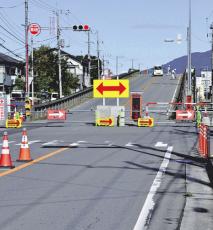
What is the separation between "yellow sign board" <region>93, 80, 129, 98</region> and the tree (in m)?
58.1

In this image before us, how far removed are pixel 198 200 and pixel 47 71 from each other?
9262 centimetres

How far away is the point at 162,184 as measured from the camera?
11273 mm

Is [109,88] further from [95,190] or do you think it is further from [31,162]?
[95,190]

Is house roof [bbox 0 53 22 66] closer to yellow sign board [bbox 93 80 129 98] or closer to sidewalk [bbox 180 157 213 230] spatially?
yellow sign board [bbox 93 80 129 98]

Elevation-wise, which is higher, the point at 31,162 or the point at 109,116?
the point at 109,116

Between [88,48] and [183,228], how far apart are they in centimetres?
10095

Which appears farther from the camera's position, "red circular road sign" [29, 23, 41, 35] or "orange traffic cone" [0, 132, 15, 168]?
"red circular road sign" [29, 23, 41, 35]

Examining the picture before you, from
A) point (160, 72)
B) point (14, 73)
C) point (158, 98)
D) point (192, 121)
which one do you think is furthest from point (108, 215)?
point (160, 72)

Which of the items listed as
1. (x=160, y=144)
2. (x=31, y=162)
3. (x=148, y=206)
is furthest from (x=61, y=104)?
(x=148, y=206)

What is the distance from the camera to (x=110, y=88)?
120ft

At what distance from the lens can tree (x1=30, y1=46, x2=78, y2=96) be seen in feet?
311

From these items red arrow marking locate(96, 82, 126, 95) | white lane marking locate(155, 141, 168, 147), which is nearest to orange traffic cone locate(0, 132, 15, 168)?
white lane marking locate(155, 141, 168, 147)

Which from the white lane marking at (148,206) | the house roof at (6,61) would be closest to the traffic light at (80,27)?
the white lane marking at (148,206)

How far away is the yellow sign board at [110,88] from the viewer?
36438mm
